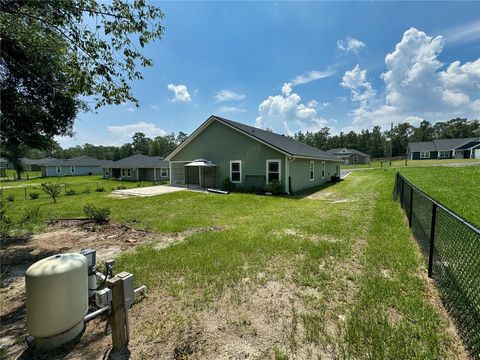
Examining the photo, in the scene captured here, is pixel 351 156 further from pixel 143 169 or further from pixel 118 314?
pixel 118 314

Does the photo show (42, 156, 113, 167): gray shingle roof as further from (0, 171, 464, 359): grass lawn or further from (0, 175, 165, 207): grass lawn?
(0, 171, 464, 359): grass lawn

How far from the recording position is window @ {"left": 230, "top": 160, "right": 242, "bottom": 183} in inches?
621

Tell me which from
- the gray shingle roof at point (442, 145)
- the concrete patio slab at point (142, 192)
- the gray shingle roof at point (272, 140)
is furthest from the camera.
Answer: the gray shingle roof at point (442, 145)

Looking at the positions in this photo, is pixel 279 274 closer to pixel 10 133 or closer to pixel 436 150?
pixel 10 133

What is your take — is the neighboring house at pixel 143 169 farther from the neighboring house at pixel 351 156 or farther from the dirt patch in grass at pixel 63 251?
the neighboring house at pixel 351 156

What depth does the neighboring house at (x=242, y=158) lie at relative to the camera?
47.2 feet

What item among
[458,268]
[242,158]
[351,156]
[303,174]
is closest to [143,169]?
[242,158]

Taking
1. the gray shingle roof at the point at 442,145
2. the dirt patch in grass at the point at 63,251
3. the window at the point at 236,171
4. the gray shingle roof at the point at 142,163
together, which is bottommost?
the dirt patch in grass at the point at 63,251

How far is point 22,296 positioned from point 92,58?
3.88m

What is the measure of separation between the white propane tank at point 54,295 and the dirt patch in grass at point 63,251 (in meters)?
0.43

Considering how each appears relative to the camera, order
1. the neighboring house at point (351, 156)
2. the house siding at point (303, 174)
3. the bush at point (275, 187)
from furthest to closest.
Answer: the neighboring house at point (351, 156)
the house siding at point (303, 174)
the bush at point (275, 187)

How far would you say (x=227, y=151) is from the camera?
16.2m

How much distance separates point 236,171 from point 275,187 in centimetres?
348

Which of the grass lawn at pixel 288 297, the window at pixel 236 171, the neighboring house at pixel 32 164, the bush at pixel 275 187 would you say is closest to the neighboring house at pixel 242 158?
the window at pixel 236 171
